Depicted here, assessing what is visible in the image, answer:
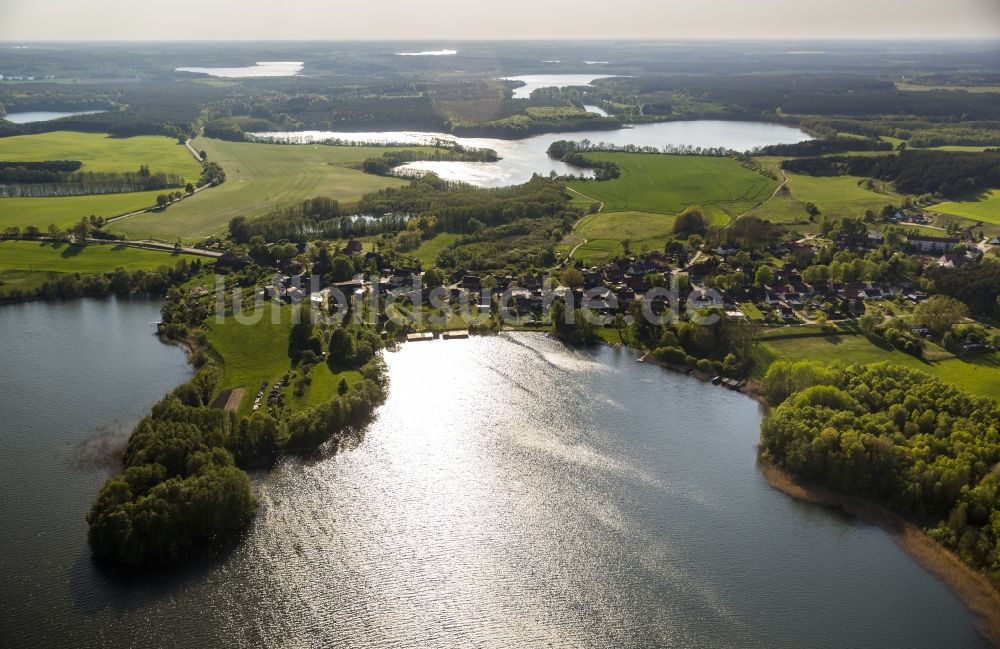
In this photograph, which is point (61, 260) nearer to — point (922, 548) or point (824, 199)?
point (922, 548)

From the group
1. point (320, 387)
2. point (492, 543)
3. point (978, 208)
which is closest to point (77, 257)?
point (320, 387)

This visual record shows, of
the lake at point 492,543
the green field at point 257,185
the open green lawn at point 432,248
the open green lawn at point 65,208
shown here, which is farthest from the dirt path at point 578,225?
the open green lawn at point 65,208

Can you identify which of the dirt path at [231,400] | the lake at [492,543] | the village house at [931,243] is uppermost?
the village house at [931,243]

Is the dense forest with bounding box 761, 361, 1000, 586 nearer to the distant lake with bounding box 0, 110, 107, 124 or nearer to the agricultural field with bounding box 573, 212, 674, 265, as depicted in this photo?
the agricultural field with bounding box 573, 212, 674, 265

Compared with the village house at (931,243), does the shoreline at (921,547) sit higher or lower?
lower

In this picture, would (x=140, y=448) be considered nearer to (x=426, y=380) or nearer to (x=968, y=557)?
(x=426, y=380)

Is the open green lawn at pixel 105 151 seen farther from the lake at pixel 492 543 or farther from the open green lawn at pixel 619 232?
the lake at pixel 492 543
